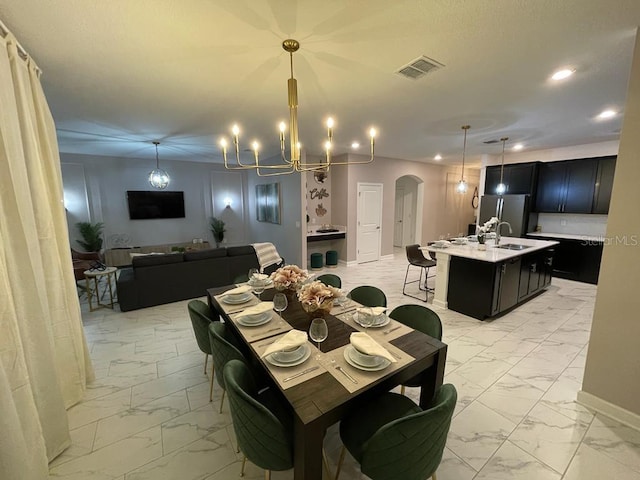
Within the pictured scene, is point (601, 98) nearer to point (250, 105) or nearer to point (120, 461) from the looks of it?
point (250, 105)

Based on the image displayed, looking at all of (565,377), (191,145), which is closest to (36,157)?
(191,145)

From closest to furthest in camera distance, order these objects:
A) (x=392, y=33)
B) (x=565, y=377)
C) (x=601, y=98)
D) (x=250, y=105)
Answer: (x=392, y=33)
(x=565, y=377)
(x=601, y=98)
(x=250, y=105)

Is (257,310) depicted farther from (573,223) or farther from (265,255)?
(573,223)

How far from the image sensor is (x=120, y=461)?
1677 millimetres

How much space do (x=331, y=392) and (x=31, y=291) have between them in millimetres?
1838

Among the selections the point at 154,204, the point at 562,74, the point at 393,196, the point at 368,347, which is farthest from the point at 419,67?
the point at 154,204

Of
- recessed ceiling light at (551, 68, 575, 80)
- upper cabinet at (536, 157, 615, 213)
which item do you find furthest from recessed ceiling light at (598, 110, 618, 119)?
upper cabinet at (536, 157, 615, 213)

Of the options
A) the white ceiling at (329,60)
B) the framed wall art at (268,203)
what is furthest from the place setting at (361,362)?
the framed wall art at (268,203)

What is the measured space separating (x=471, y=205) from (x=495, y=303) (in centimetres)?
669

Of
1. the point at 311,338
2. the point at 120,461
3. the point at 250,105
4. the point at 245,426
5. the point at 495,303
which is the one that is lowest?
the point at 120,461

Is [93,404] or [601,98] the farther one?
[601,98]

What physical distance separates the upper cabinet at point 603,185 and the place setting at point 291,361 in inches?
255

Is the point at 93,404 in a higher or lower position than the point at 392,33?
lower

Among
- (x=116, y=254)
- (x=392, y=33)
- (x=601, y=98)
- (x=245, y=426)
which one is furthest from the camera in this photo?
(x=116, y=254)
